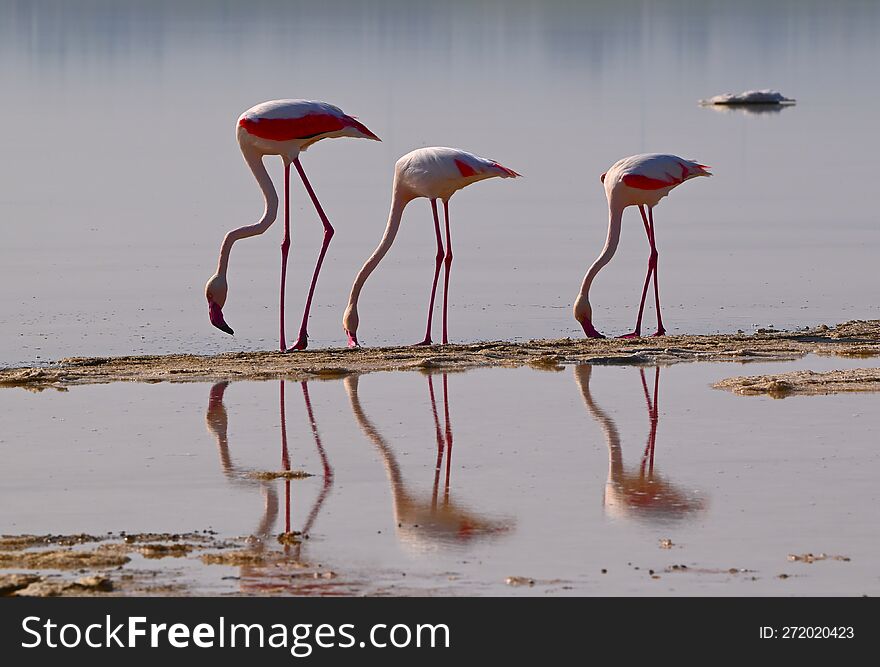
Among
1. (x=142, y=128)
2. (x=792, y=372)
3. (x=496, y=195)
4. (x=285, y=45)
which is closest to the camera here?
(x=792, y=372)

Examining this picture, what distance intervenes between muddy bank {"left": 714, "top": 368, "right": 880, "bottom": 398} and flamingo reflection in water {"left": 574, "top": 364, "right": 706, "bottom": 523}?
126cm

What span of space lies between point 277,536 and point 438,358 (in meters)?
4.89

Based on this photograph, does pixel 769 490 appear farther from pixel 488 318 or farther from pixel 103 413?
pixel 488 318

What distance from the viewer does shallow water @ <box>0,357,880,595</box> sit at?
8.28 m

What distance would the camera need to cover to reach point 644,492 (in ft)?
31.7

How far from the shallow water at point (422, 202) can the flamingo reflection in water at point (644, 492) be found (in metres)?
4.49

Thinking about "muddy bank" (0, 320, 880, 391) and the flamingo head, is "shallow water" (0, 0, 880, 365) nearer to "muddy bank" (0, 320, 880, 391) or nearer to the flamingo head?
the flamingo head

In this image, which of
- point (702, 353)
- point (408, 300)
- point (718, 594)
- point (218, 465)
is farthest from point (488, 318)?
point (718, 594)

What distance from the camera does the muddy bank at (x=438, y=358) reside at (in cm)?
1305

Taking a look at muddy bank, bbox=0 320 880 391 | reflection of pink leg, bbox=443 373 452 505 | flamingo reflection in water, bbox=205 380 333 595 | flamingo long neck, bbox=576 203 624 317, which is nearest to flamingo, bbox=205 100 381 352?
muddy bank, bbox=0 320 880 391

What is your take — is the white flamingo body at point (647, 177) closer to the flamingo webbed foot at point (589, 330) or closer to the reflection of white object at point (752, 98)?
the flamingo webbed foot at point (589, 330)

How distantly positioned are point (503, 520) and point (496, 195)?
16129 millimetres

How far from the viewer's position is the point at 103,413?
1183 centimetres

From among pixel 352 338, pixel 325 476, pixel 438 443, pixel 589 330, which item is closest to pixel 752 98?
pixel 589 330
